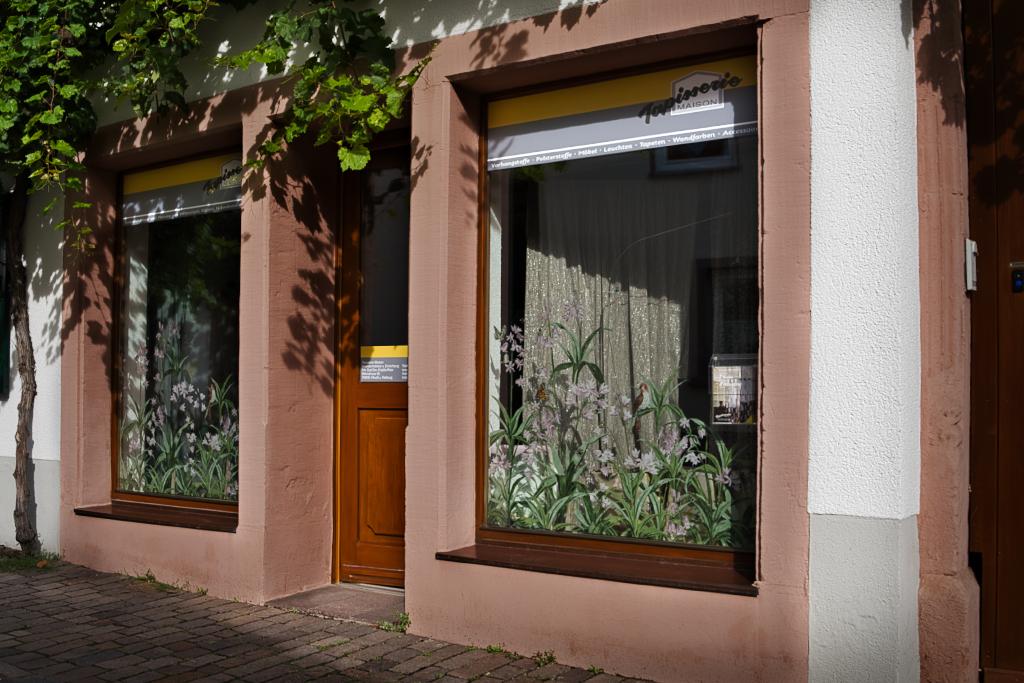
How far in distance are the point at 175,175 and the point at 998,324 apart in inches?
218

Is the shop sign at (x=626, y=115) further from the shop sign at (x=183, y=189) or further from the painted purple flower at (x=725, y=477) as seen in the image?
the shop sign at (x=183, y=189)

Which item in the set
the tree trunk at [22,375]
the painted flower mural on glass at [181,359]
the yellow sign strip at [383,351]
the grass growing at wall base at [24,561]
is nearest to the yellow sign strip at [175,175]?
the painted flower mural on glass at [181,359]

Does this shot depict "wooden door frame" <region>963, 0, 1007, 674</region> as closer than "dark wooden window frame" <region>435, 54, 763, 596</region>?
Yes

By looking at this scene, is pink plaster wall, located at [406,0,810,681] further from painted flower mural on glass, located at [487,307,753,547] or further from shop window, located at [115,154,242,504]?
shop window, located at [115,154,242,504]

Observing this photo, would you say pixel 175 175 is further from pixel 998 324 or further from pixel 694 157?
pixel 998 324

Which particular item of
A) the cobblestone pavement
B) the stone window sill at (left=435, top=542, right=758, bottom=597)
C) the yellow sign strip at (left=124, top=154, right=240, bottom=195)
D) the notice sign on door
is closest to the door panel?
the notice sign on door

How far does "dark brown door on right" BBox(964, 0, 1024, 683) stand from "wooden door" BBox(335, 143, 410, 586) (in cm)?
327

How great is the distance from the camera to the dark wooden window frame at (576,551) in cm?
474

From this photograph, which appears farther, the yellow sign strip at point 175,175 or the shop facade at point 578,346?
the yellow sign strip at point 175,175

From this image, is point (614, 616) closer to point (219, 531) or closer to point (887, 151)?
point (887, 151)

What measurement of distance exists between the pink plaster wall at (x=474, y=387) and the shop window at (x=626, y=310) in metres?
0.18

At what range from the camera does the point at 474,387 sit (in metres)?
5.67

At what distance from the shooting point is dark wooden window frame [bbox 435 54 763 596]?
4.74 meters

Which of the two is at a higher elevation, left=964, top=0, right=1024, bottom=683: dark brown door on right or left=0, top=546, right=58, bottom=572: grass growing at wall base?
left=964, top=0, right=1024, bottom=683: dark brown door on right
